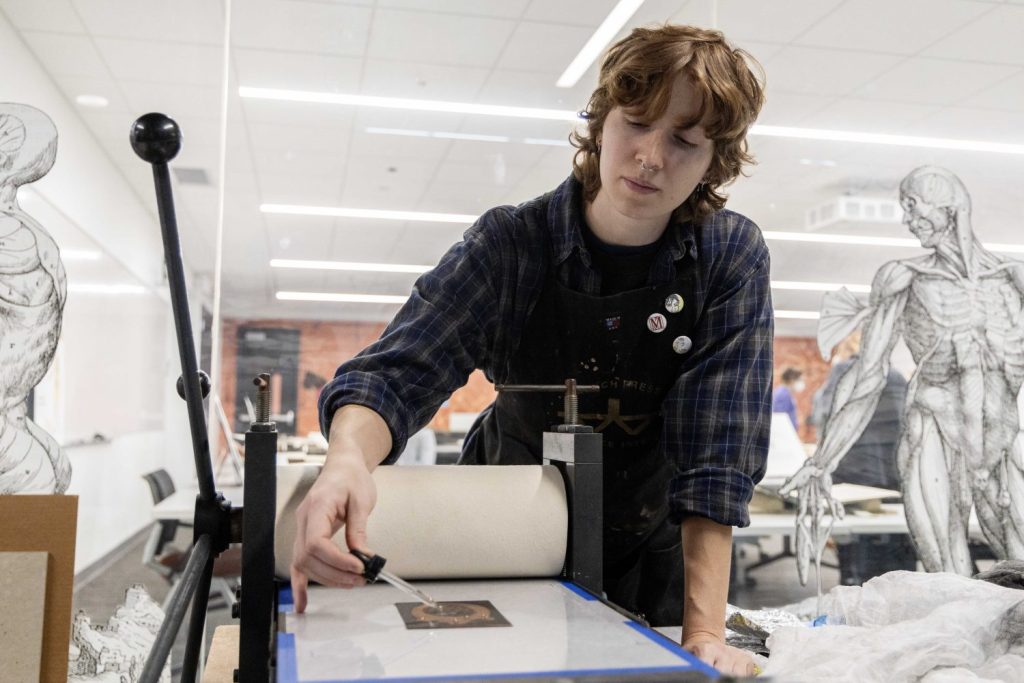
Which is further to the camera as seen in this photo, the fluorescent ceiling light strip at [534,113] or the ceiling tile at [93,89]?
the fluorescent ceiling light strip at [534,113]

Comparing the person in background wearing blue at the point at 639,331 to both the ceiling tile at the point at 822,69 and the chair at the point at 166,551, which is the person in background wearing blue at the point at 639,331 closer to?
the chair at the point at 166,551

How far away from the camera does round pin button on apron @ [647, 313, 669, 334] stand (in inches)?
44.7

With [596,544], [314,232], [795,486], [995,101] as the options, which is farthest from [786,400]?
[596,544]

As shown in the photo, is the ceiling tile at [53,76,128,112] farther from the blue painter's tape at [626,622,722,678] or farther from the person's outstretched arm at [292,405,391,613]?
the blue painter's tape at [626,622,722,678]

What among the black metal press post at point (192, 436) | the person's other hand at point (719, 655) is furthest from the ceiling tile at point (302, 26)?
the person's other hand at point (719, 655)

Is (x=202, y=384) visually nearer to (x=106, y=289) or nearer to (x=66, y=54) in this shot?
(x=66, y=54)

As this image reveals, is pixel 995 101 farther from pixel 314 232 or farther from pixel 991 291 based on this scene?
pixel 314 232

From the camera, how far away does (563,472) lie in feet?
3.25

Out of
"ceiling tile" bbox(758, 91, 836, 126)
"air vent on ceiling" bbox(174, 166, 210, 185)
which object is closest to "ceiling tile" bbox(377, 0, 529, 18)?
"air vent on ceiling" bbox(174, 166, 210, 185)

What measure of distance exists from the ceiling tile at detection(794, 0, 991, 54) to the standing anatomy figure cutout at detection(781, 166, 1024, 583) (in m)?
→ 0.80

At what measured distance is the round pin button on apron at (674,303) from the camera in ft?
3.72

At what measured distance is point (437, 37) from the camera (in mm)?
3131

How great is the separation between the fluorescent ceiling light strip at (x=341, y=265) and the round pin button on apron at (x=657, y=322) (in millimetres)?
2287

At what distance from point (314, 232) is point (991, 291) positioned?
8.79ft
